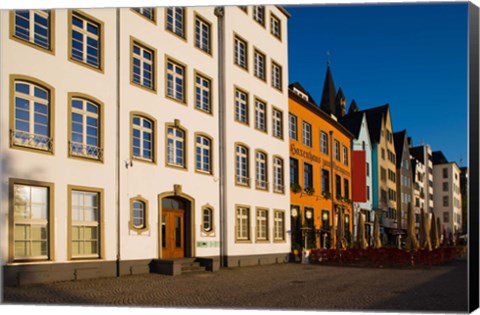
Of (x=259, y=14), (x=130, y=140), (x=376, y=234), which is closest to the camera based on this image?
(x=130, y=140)

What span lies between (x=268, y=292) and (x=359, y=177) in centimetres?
466

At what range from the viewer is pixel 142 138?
16.4 meters

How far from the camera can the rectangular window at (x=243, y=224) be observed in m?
17.9

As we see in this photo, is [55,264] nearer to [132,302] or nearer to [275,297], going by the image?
[132,302]

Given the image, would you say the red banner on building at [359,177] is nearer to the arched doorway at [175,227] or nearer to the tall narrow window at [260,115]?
the tall narrow window at [260,115]

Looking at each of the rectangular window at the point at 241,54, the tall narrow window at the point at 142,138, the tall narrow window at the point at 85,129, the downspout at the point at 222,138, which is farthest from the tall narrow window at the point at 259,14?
the tall narrow window at the point at 85,129

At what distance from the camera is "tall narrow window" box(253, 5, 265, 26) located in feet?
52.0

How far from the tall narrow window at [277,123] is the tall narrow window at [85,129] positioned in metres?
5.16

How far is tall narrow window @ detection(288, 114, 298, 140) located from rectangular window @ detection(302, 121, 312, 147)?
235mm

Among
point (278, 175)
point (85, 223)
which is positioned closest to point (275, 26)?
point (278, 175)

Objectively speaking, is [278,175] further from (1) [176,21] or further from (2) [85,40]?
(2) [85,40]

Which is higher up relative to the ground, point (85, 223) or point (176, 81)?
point (176, 81)

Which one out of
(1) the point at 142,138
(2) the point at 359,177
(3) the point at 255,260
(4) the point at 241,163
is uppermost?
(1) the point at 142,138

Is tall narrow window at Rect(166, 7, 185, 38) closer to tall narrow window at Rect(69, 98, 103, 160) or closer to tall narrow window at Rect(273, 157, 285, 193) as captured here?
tall narrow window at Rect(69, 98, 103, 160)
